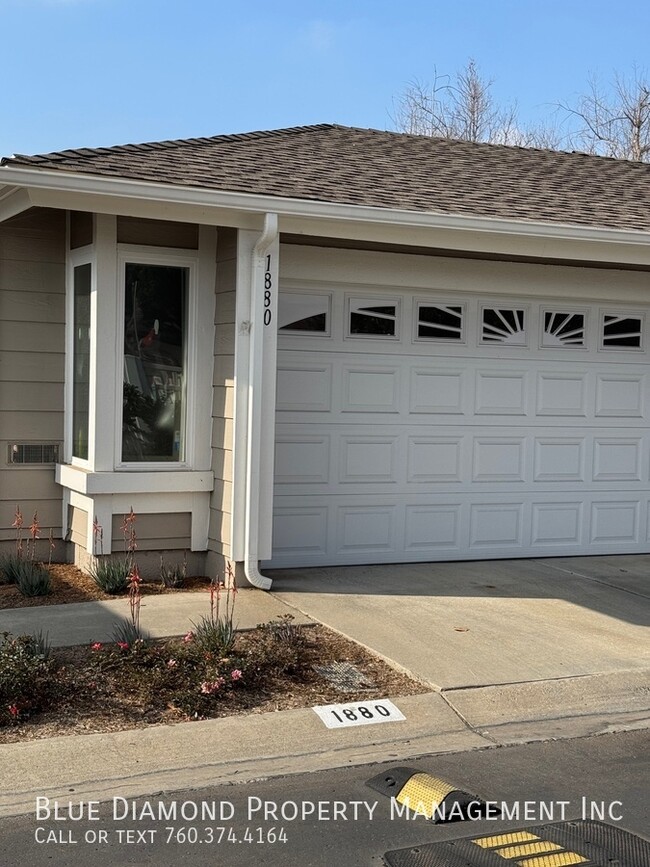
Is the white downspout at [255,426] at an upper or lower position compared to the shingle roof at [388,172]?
lower

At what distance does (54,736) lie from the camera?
5.21 metres

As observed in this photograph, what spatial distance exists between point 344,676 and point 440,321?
4271 millimetres

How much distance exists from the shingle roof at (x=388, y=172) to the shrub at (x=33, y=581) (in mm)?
3037

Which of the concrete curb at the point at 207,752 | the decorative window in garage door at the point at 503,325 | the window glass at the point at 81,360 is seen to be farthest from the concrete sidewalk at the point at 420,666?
the decorative window in garage door at the point at 503,325

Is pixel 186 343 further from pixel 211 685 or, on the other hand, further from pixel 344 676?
pixel 211 685

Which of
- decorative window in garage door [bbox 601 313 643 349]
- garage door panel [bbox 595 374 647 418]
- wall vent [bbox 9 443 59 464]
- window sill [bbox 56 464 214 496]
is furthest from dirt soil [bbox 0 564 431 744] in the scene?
decorative window in garage door [bbox 601 313 643 349]

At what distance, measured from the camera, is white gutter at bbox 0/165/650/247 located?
734 centimetres

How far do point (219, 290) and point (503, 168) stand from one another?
4121 mm

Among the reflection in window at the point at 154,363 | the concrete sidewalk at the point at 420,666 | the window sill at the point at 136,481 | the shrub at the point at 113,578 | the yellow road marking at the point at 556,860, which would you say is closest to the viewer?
the yellow road marking at the point at 556,860

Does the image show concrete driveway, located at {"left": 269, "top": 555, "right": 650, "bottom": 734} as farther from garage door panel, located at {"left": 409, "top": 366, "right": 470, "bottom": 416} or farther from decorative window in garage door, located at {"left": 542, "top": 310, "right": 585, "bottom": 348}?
decorative window in garage door, located at {"left": 542, "top": 310, "right": 585, "bottom": 348}

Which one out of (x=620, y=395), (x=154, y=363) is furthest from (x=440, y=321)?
(x=154, y=363)

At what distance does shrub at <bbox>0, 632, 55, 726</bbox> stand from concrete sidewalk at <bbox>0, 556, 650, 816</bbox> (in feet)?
1.29

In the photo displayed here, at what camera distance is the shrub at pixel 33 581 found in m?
7.95

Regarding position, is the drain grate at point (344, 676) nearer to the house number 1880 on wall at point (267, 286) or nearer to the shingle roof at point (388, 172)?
the house number 1880 on wall at point (267, 286)
